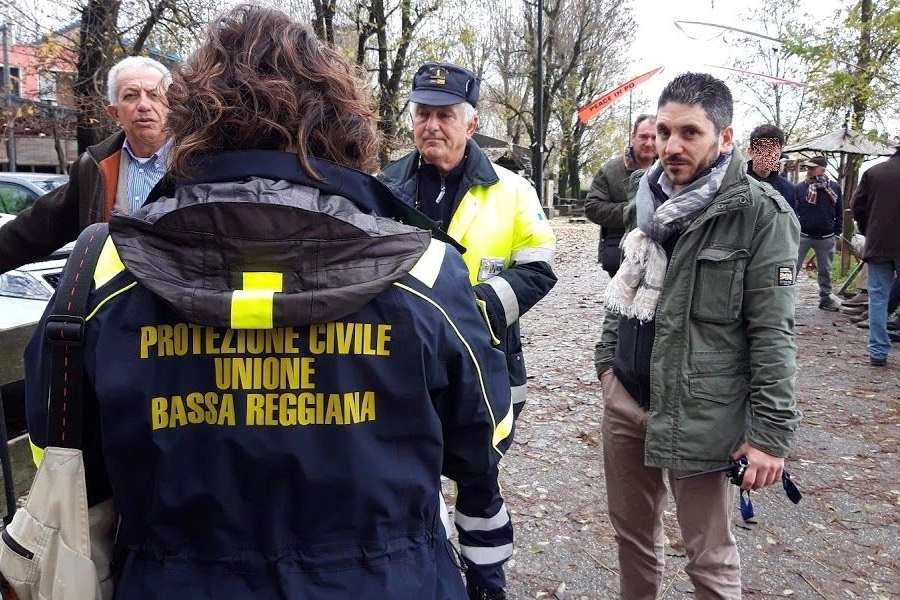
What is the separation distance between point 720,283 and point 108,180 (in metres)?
2.40

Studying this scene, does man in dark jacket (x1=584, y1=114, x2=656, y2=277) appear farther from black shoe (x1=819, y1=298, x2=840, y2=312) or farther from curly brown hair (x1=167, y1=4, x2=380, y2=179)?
black shoe (x1=819, y1=298, x2=840, y2=312)

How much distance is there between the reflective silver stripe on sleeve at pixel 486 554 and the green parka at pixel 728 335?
768 millimetres

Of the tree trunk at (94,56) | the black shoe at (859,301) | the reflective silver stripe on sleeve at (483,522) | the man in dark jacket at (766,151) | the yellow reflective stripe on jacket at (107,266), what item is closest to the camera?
the yellow reflective stripe on jacket at (107,266)

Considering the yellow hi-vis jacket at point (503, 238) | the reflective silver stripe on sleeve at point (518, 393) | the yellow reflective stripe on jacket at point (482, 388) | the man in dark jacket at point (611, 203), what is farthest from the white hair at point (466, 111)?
the man in dark jacket at point (611, 203)

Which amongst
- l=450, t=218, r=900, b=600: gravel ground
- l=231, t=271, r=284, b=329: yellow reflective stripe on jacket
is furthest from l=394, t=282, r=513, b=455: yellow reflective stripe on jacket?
l=450, t=218, r=900, b=600: gravel ground

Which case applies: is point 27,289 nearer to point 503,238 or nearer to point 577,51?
point 503,238

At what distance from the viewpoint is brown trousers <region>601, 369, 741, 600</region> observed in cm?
246

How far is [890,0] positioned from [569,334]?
5700mm

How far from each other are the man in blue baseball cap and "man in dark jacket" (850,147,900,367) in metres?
5.54

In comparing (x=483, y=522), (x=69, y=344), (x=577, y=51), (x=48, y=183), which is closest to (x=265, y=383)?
(x=69, y=344)

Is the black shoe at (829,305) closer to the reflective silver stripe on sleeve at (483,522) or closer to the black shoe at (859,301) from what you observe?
the black shoe at (859,301)

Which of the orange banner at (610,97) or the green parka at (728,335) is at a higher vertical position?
the orange banner at (610,97)

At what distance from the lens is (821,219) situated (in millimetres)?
9727

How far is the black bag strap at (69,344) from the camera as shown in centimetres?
128
